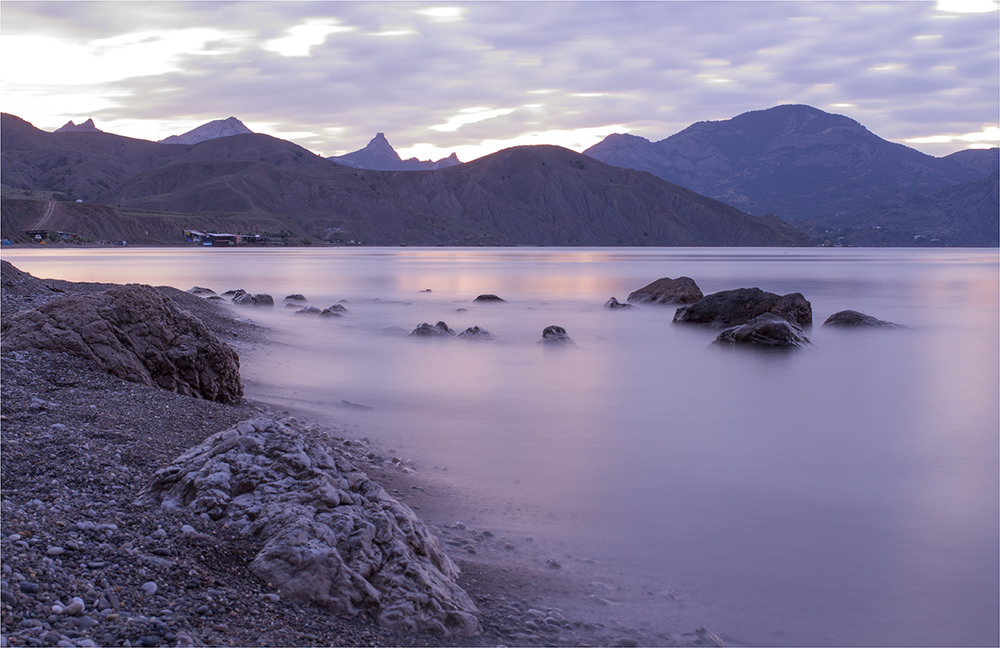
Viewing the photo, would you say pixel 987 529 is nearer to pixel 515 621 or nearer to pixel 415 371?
pixel 515 621

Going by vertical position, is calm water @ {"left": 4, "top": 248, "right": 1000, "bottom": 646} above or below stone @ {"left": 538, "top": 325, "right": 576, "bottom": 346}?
below

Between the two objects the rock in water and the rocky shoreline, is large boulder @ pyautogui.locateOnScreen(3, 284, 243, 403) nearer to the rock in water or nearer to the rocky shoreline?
the rocky shoreline

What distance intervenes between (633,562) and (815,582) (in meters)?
1.33

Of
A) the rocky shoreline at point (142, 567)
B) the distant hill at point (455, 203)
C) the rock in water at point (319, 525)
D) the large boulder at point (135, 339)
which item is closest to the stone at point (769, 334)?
the large boulder at point (135, 339)

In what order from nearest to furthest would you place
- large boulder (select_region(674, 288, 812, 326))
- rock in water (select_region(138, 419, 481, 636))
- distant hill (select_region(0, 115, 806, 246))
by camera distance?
rock in water (select_region(138, 419, 481, 636)) < large boulder (select_region(674, 288, 812, 326)) < distant hill (select_region(0, 115, 806, 246))

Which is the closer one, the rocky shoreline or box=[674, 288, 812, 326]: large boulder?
the rocky shoreline

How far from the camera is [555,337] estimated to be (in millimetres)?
20781

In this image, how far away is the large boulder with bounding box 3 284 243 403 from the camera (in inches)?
343

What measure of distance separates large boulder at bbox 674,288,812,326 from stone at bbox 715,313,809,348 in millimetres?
3254

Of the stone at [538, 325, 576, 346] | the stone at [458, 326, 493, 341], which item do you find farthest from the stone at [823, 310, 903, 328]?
the stone at [458, 326, 493, 341]

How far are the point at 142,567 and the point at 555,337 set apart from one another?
16.9 meters

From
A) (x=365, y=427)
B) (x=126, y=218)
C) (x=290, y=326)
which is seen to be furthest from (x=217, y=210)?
(x=365, y=427)

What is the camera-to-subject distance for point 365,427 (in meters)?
10.4

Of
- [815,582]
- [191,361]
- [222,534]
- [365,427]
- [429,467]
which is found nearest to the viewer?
[222,534]
